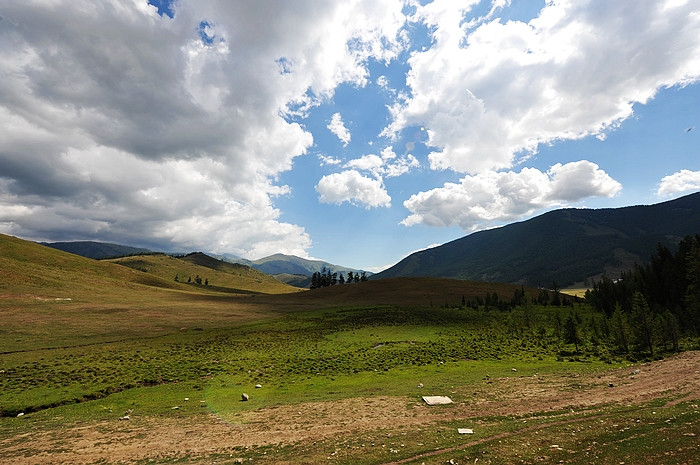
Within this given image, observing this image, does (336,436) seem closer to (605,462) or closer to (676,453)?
(605,462)

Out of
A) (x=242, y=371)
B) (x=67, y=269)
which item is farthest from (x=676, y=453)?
(x=67, y=269)

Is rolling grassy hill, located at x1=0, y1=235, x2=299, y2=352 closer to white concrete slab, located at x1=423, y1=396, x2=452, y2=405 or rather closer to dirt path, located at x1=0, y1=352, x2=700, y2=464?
dirt path, located at x1=0, y1=352, x2=700, y2=464

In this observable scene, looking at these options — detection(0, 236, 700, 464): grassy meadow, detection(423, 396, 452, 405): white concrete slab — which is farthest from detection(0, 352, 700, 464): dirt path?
detection(423, 396, 452, 405): white concrete slab

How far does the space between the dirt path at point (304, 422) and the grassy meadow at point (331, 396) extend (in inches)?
5.1

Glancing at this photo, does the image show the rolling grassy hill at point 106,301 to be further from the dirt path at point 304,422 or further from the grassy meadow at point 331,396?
the dirt path at point 304,422

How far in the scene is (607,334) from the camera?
166 ft

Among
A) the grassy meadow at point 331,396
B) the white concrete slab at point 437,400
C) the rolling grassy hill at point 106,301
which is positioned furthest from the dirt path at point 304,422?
the rolling grassy hill at point 106,301

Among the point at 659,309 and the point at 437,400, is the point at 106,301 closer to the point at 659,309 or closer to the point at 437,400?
the point at 437,400

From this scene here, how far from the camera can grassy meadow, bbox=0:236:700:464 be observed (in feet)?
44.8

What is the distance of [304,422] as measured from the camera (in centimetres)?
1912

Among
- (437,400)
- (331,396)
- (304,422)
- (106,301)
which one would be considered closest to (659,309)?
(437,400)

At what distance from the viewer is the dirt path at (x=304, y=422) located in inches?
630

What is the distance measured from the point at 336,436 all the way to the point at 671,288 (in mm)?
A: 88736

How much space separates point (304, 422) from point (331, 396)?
6.45 metres
